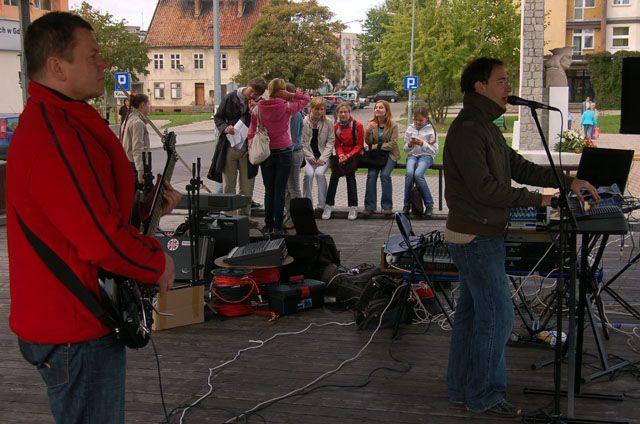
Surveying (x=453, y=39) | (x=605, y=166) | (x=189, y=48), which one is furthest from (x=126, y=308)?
(x=189, y=48)

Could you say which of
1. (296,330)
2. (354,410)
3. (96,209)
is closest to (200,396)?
(354,410)

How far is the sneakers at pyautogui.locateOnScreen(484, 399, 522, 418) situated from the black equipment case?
7.74ft

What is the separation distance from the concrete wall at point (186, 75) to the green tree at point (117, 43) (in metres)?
17.5

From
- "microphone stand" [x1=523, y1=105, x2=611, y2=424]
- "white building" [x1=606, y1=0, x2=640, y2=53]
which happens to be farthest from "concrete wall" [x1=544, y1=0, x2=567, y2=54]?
"microphone stand" [x1=523, y1=105, x2=611, y2=424]

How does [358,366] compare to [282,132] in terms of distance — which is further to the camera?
[282,132]

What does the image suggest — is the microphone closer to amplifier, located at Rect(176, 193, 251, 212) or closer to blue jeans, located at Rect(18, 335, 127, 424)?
blue jeans, located at Rect(18, 335, 127, 424)

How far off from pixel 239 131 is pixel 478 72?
6.32 meters

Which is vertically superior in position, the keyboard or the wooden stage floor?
the keyboard

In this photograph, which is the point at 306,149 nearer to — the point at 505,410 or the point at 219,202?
the point at 219,202

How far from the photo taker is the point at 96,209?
2078 millimetres

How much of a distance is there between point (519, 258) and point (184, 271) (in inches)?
126

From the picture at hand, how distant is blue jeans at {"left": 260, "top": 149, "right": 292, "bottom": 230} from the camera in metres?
9.44

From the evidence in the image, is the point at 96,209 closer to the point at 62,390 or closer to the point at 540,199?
the point at 62,390

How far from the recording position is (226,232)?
717 cm
